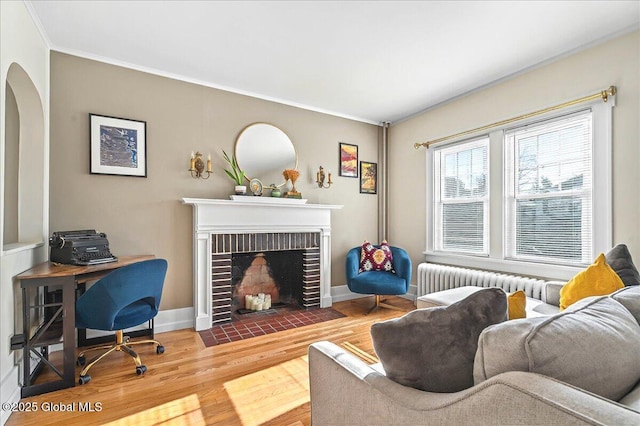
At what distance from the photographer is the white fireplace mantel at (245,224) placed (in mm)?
3164

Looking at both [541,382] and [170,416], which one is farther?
[170,416]

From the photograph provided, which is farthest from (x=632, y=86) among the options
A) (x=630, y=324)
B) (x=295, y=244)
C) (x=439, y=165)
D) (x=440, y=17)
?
(x=295, y=244)

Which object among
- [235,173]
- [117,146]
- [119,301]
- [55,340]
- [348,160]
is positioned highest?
[348,160]

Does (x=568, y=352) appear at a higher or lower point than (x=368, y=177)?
lower

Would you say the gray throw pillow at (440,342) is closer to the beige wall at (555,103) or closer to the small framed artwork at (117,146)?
the beige wall at (555,103)

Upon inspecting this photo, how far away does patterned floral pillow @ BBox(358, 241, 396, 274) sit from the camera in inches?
157

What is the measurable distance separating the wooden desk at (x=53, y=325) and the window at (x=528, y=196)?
144 inches

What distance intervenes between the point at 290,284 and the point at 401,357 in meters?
3.18

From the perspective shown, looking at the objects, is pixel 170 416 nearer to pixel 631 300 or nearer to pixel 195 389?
pixel 195 389

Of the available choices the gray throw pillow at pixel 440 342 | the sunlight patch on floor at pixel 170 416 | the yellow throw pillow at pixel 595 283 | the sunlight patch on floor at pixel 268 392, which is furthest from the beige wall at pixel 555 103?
the sunlight patch on floor at pixel 170 416

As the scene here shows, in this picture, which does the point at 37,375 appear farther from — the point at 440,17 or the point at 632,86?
the point at 632,86

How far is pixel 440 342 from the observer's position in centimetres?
91

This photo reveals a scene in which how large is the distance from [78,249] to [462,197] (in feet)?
12.8

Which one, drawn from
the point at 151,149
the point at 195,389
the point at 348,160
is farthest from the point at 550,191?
the point at 151,149
